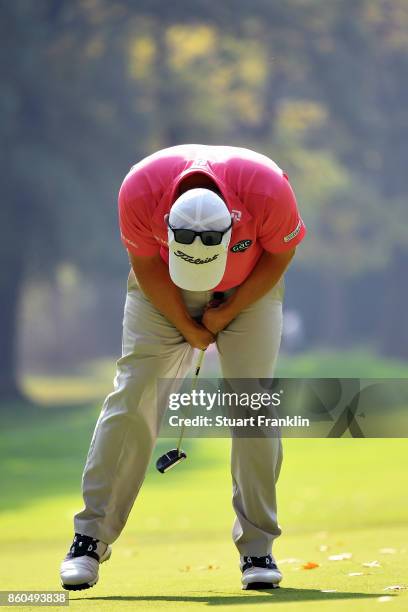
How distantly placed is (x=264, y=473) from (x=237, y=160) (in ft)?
3.67

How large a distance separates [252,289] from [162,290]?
0.31 meters

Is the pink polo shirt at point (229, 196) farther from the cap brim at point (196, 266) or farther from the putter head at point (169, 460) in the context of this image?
the putter head at point (169, 460)

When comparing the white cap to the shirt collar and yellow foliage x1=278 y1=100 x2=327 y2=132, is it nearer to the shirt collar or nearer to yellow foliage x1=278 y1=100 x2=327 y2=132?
the shirt collar

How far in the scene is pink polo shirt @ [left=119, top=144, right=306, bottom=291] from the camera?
4188mm

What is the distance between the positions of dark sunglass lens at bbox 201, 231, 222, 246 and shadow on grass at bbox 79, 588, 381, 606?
114 cm

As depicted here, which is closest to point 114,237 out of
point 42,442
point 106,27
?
point 106,27

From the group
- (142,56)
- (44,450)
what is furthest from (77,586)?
(142,56)

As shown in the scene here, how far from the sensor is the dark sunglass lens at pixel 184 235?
13.2ft

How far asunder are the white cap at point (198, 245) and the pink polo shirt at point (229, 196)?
0.38ft

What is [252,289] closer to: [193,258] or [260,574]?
[193,258]

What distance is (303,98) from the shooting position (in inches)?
1238

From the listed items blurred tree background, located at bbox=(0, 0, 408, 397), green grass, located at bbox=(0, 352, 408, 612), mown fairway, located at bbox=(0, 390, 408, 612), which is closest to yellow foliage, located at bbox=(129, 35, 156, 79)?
blurred tree background, located at bbox=(0, 0, 408, 397)

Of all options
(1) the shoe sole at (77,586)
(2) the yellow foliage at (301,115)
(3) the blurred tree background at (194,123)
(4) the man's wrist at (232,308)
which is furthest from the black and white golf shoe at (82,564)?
(2) the yellow foliage at (301,115)

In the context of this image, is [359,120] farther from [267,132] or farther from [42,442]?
[42,442]
